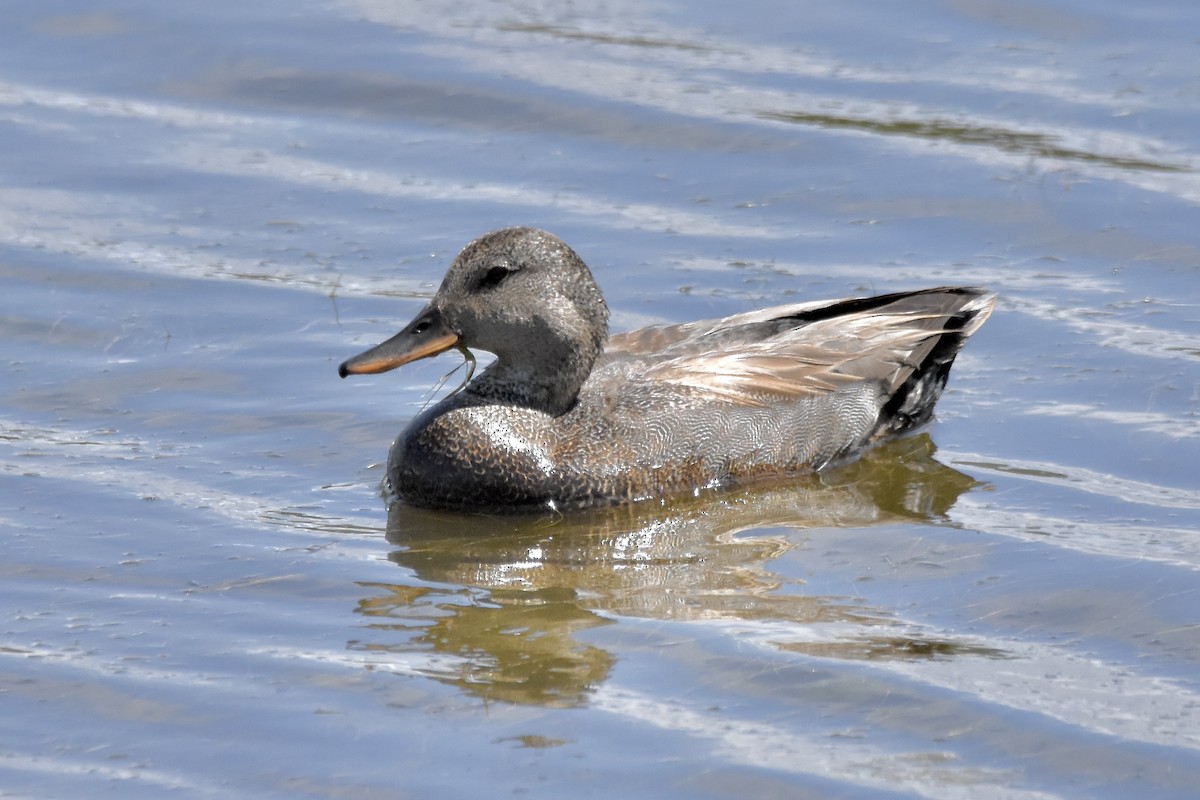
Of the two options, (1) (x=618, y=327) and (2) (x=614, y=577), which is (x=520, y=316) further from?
(1) (x=618, y=327)

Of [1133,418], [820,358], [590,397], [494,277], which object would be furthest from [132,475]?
[1133,418]

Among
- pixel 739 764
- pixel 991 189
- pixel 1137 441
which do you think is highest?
pixel 991 189

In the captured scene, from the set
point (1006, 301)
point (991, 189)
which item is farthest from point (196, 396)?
point (991, 189)

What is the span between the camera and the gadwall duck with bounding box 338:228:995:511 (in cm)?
862

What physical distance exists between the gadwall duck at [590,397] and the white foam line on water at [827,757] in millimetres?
2364

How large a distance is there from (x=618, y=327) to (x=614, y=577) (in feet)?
9.82

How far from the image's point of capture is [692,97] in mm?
13477

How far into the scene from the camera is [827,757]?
605 centimetres

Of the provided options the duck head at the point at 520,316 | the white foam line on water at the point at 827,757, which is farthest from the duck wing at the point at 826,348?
the white foam line on water at the point at 827,757

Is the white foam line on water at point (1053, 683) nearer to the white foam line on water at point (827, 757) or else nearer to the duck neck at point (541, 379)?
the white foam line on water at point (827, 757)

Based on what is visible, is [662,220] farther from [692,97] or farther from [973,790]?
[973,790]

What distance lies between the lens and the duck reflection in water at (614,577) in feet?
22.4

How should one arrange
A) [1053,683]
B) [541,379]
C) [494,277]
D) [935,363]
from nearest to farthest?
1. [1053,683]
2. [494,277]
3. [541,379]
4. [935,363]

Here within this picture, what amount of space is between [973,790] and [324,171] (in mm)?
7711
